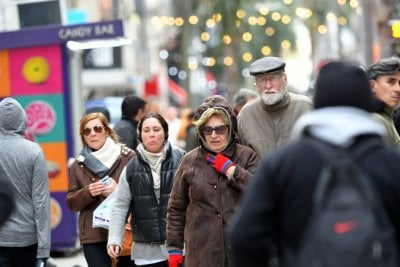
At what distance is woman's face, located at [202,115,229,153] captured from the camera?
684 cm

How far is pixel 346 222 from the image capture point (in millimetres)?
3732

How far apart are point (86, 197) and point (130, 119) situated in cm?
251

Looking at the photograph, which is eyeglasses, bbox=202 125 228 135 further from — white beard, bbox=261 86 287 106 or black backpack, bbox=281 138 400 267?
black backpack, bbox=281 138 400 267

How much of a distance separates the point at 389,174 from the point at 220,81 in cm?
5316

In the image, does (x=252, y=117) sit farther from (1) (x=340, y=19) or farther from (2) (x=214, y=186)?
(1) (x=340, y=19)

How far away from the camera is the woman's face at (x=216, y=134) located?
6.84 m

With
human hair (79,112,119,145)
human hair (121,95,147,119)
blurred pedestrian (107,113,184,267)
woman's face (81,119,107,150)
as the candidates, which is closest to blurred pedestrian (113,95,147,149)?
human hair (121,95,147,119)

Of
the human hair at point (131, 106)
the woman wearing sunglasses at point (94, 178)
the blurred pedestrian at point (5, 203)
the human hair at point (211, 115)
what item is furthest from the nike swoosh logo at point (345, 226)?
the human hair at point (131, 106)

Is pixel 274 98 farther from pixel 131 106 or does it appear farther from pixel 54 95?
pixel 54 95

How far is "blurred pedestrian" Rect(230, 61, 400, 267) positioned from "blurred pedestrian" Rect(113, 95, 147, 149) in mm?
6867

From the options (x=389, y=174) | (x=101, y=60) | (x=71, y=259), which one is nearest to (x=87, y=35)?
(x=71, y=259)

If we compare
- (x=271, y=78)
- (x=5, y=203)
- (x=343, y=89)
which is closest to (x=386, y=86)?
(x=271, y=78)

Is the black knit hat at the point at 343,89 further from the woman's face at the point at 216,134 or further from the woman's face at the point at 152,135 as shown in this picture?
the woman's face at the point at 152,135

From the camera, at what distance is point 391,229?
385 centimetres
